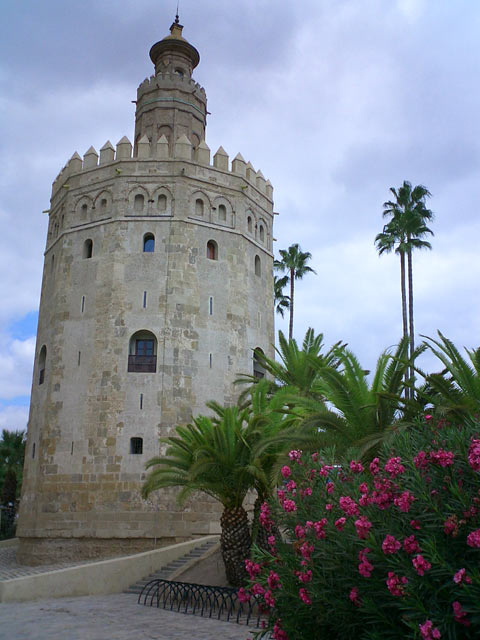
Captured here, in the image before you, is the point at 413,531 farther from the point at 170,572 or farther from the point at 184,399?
the point at 184,399

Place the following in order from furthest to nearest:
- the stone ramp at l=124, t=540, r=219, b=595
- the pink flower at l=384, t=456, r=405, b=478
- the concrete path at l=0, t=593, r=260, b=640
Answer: the stone ramp at l=124, t=540, r=219, b=595 → the concrete path at l=0, t=593, r=260, b=640 → the pink flower at l=384, t=456, r=405, b=478

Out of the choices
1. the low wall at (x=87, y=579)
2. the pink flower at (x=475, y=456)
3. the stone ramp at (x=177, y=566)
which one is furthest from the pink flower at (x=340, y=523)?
the stone ramp at (x=177, y=566)

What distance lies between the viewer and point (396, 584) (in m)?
4.40

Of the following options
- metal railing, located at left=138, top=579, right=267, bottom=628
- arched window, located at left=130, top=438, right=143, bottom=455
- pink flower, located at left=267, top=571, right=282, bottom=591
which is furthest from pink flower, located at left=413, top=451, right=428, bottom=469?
arched window, located at left=130, top=438, right=143, bottom=455

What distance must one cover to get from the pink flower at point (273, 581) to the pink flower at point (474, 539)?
234cm

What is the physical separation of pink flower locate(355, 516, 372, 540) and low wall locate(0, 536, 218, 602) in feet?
33.4

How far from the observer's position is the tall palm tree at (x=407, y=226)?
2564cm

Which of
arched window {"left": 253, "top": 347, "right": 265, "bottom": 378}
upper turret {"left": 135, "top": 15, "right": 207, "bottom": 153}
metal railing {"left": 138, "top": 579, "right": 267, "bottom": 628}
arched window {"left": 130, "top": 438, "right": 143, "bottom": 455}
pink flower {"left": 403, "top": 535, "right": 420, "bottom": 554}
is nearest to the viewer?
pink flower {"left": 403, "top": 535, "right": 420, "bottom": 554}

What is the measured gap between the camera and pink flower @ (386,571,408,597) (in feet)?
14.3

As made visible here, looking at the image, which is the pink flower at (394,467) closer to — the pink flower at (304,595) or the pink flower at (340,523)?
the pink flower at (340,523)

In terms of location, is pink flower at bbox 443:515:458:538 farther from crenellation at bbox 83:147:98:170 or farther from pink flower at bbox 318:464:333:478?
crenellation at bbox 83:147:98:170

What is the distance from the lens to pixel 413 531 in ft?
15.6

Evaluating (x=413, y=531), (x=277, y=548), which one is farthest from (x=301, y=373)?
(x=413, y=531)

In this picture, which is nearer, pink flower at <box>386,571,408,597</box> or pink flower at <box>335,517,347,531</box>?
pink flower at <box>386,571,408,597</box>
